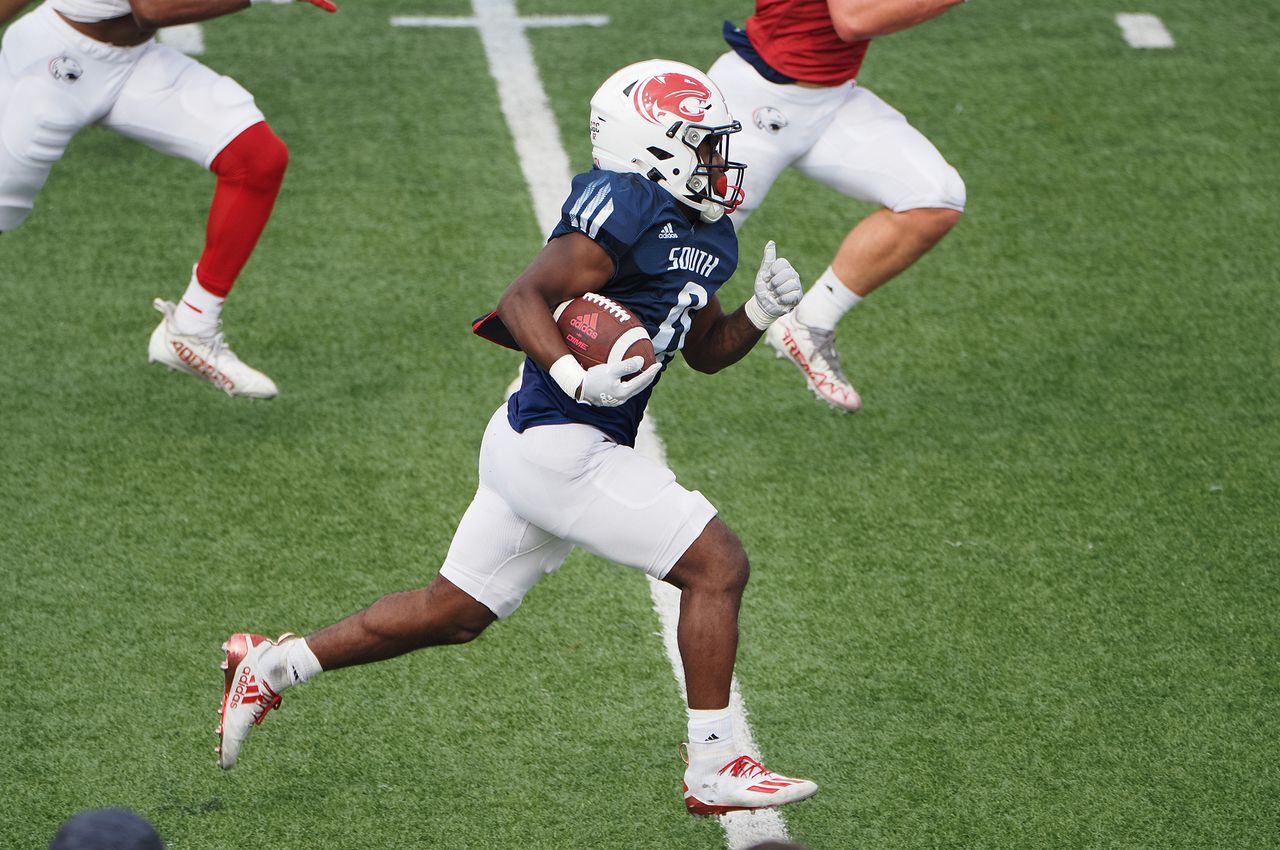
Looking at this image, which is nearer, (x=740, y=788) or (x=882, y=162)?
(x=740, y=788)

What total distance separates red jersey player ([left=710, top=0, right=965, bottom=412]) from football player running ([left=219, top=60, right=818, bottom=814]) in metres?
1.45

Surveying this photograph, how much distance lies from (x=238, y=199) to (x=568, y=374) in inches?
93.1

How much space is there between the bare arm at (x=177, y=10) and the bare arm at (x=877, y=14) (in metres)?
1.56

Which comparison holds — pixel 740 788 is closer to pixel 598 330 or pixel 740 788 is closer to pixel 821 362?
pixel 598 330

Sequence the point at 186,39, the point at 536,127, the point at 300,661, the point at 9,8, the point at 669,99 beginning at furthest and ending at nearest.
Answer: the point at 186,39, the point at 536,127, the point at 9,8, the point at 300,661, the point at 669,99

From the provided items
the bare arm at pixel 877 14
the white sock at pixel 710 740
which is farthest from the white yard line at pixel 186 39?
the white sock at pixel 710 740

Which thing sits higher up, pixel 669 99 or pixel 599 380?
pixel 669 99

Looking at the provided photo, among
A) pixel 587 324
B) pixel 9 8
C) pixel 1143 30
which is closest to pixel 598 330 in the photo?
pixel 587 324

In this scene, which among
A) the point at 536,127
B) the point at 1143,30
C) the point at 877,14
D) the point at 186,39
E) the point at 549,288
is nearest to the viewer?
the point at 549,288

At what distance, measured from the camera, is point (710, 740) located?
135 inches

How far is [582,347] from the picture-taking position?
335cm

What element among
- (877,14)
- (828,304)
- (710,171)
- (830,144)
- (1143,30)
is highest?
(710,171)

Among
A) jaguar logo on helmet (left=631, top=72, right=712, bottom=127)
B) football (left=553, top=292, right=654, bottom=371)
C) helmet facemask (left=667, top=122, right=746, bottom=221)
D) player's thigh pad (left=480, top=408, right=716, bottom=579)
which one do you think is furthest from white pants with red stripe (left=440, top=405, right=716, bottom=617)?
jaguar logo on helmet (left=631, top=72, right=712, bottom=127)

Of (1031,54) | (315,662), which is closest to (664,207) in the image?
(315,662)
